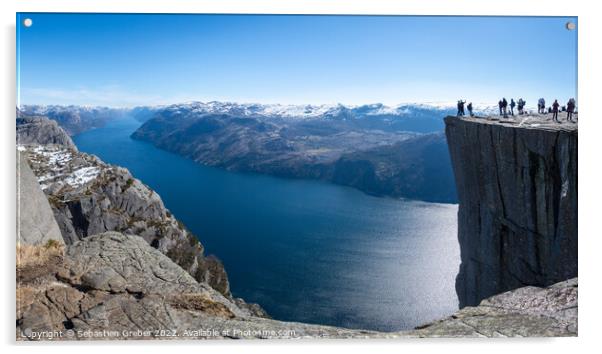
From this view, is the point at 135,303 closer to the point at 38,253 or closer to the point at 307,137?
the point at 38,253

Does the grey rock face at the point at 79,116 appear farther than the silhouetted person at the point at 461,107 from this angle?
No

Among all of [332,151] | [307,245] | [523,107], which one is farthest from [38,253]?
[332,151]

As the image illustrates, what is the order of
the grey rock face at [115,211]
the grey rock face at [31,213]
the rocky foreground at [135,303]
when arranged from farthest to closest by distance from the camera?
the grey rock face at [115,211], the grey rock face at [31,213], the rocky foreground at [135,303]

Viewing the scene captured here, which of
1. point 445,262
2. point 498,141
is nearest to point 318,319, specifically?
point 445,262

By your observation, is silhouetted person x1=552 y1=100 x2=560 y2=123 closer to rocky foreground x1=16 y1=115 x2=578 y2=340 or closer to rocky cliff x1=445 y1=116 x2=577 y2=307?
rocky cliff x1=445 y1=116 x2=577 y2=307

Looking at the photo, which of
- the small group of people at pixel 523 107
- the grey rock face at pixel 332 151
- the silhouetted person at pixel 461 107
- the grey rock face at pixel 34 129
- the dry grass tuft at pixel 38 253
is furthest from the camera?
the grey rock face at pixel 332 151

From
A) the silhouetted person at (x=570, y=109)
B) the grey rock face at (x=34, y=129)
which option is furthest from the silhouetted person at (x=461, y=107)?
the grey rock face at (x=34, y=129)

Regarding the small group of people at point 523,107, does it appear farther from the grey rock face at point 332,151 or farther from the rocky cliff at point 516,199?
the grey rock face at point 332,151
